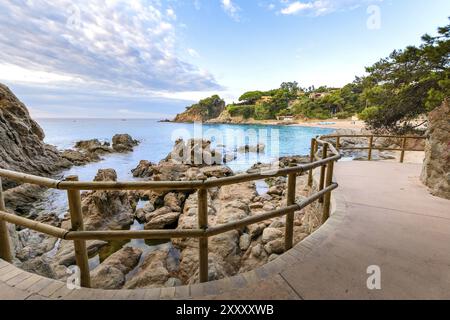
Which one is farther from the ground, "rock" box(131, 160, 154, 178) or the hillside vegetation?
the hillside vegetation

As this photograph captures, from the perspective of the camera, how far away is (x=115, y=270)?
192 inches

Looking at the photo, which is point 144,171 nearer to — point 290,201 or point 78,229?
point 78,229

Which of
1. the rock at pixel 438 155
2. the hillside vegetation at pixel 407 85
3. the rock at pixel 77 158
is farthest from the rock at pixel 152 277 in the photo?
the rock at pixel 77 158

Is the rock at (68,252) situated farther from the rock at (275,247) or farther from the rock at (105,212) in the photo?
the rock at (275,247)

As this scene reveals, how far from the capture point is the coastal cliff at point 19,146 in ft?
44.0

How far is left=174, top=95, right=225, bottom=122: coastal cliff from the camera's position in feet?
406

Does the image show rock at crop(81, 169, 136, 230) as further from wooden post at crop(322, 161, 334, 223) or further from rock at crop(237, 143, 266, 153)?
rock at crop(237, 143, 266, 153)

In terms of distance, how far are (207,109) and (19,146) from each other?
379ft

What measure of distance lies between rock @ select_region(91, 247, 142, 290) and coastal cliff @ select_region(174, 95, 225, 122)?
122 metres

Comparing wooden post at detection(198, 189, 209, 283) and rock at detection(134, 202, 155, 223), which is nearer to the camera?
wooden post at detection(198, 189, 209, 283)

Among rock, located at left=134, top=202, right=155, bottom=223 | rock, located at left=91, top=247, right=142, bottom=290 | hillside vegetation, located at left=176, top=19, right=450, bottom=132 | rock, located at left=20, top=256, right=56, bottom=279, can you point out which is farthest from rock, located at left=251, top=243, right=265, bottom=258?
hillside vegetation, located at left=176, top=19, right=450, bottom=132

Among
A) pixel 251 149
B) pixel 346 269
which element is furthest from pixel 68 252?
pixel 251 149
